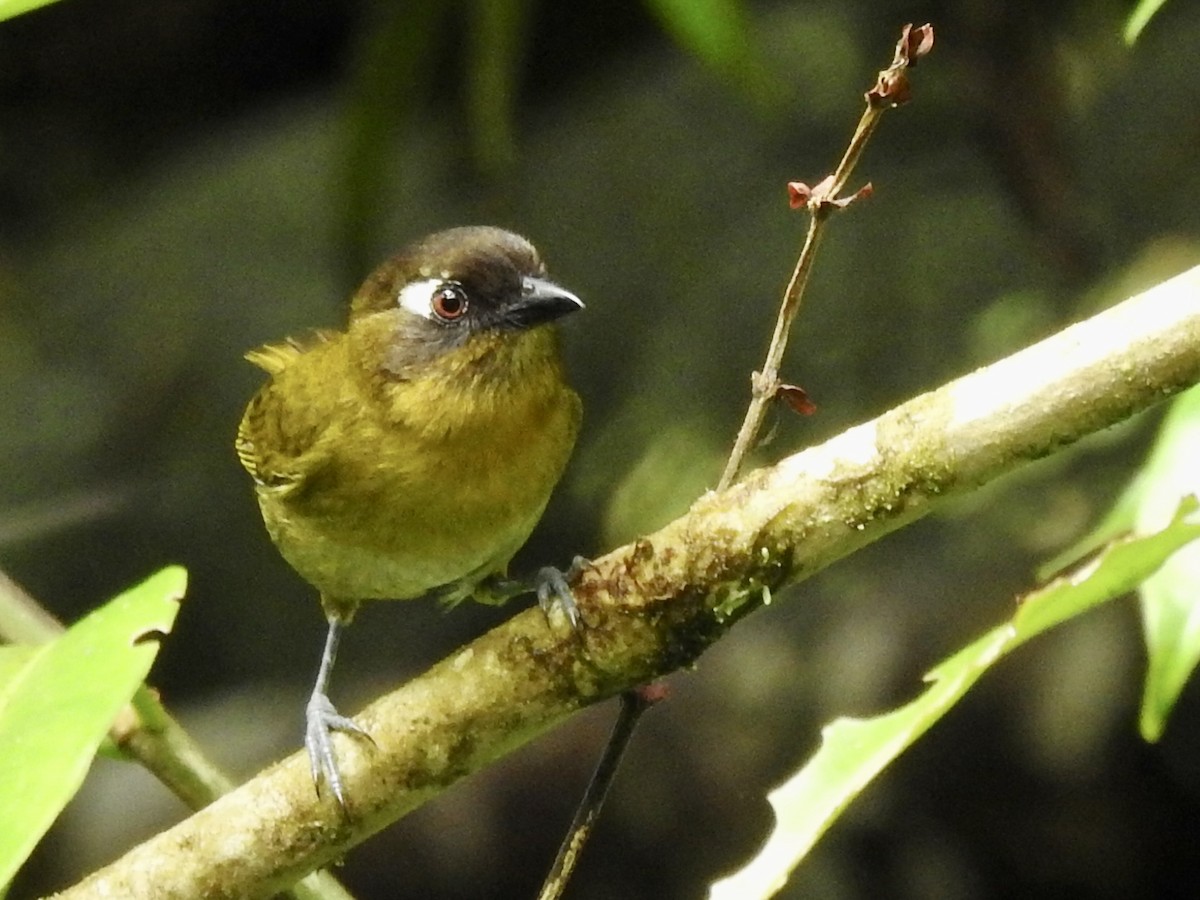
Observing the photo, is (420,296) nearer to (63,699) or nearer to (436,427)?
(436,427)

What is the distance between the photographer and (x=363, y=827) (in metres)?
1.24

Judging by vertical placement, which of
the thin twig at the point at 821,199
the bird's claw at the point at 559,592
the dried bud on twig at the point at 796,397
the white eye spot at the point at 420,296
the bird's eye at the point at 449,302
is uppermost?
the white eye spot at the point at 420,296

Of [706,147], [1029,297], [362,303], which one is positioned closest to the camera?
[362,303]

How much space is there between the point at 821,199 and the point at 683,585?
0.32 meters

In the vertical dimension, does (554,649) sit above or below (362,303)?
below

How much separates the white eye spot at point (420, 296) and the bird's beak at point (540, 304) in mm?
104

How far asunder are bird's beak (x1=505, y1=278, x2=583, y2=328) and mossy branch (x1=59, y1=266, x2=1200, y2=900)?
498 mm

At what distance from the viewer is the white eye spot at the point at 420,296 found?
5.59 feet

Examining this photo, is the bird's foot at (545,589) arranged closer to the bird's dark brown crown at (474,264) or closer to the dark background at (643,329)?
the bird's dark brown crown at (474,264)

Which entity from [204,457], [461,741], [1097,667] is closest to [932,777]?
[1097,667]

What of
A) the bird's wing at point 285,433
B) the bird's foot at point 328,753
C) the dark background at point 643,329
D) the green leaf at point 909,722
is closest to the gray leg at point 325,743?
the bird's foot at point 328,753

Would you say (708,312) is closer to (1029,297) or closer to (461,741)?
(1029,297)

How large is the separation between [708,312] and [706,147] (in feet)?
1.62

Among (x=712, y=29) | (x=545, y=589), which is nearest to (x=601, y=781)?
(x=545, y=589)
